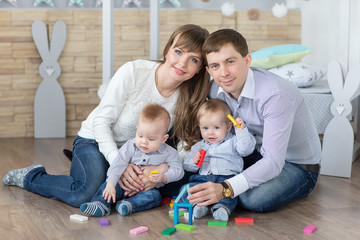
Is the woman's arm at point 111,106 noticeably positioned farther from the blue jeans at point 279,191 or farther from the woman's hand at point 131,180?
the blue jeans at point 279,191

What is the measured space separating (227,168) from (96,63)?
167 cm

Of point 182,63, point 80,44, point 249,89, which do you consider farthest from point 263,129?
point 80,44

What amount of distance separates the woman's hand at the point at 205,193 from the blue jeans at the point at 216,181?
0.27ft

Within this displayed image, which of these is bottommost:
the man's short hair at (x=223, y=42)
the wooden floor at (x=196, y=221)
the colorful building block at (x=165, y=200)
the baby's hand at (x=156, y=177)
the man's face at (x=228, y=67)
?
the wooden floor at (x=196, y=221)

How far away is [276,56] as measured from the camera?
9.42 ft

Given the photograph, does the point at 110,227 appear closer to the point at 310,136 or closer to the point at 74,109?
the point at 310,136

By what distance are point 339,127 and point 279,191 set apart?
0.71 metres

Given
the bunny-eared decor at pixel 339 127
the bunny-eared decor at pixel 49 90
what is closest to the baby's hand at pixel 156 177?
the bunny-eared decor at pixel 339 127

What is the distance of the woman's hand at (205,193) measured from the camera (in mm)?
1821

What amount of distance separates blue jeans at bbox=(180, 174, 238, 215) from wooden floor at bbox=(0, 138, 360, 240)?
0.12ft

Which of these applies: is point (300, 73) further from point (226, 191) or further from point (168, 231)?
point (168, 231)

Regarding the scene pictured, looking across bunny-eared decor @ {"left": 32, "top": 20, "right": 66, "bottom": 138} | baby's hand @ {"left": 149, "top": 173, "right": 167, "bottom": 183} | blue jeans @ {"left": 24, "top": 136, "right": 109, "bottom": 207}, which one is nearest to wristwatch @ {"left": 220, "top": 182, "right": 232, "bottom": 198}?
baby's hand @ {"left": 149, "top": 173, "right": 167, "bottom": 183}

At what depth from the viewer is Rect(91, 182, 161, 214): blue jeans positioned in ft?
6.40

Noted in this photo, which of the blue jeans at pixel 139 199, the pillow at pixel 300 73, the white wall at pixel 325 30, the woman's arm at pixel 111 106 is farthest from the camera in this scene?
the white wall at pixel 325 30
